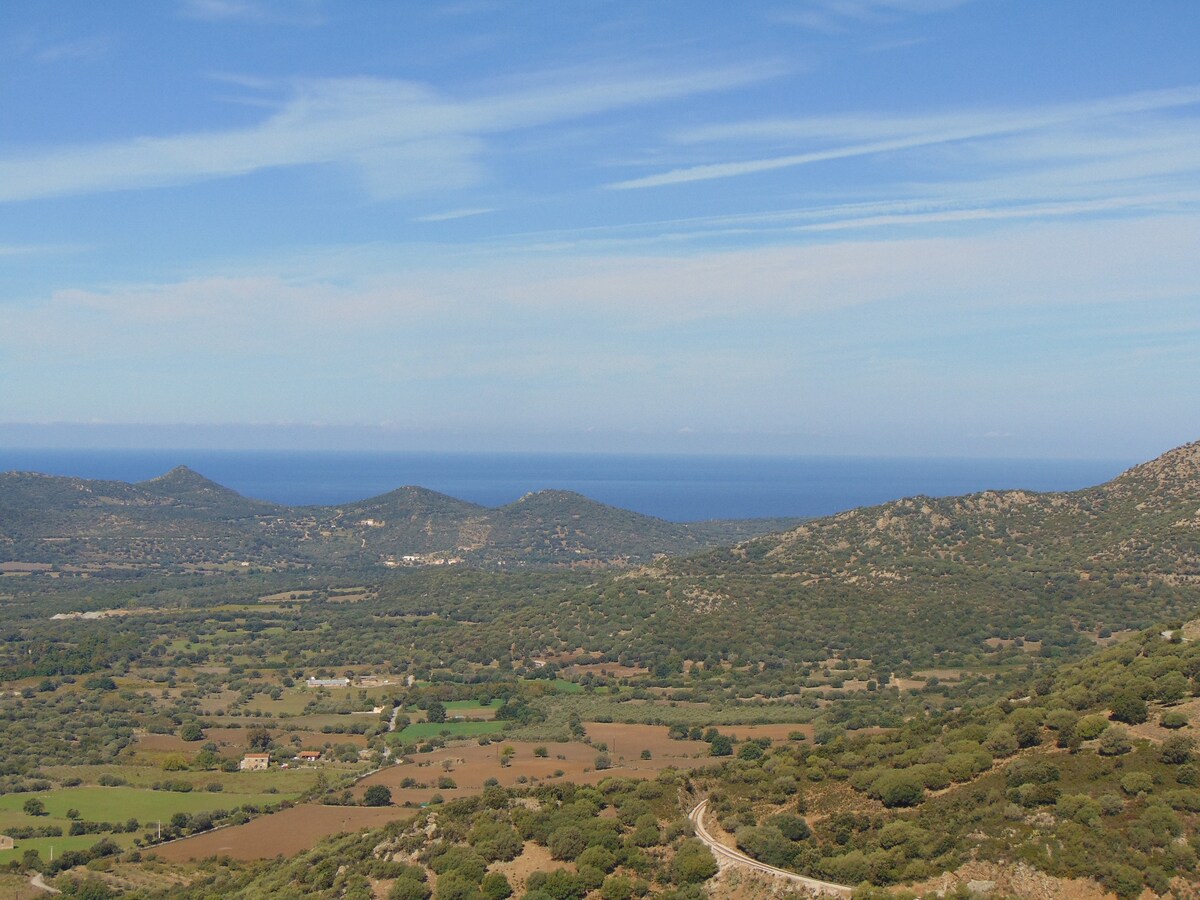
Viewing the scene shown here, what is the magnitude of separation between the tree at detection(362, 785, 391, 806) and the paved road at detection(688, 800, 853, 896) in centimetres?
1925

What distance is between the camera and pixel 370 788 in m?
51.0

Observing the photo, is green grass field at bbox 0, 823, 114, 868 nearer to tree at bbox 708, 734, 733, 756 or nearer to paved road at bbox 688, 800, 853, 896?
tree at bbox 708, 734, 733, 756

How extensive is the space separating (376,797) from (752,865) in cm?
2449

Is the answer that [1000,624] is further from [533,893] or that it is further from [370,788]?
[533,893]

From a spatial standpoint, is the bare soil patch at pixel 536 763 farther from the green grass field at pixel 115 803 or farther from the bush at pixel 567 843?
the bush at pixel 567 843

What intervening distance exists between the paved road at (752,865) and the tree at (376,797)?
1925cm

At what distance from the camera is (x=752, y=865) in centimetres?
3034

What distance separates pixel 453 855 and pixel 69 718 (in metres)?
48.0

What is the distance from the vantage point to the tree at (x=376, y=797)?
164ft

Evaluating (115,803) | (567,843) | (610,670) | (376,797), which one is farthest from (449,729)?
(567,843)

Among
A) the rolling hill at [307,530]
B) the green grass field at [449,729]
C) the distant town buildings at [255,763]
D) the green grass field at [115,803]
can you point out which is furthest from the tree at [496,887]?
the rolling hill at [307,530]

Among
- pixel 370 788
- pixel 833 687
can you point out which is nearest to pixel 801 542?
pixel 833 687

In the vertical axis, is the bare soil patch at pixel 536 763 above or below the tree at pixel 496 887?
below

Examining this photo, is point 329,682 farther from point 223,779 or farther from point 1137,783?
point 1137,783
